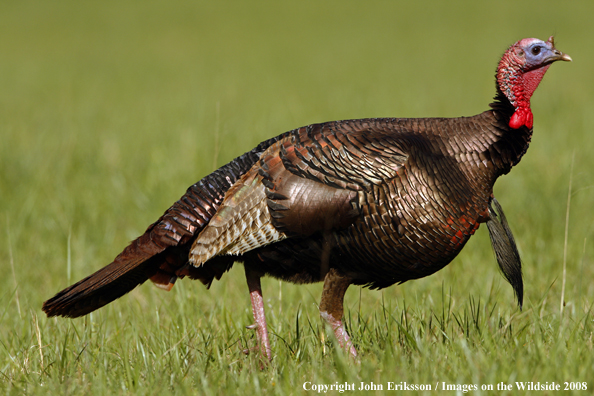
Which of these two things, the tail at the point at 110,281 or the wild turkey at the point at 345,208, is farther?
the tail at the point at 110,281

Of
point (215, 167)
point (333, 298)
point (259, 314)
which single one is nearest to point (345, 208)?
point (333, 298)

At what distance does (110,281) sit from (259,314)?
772mm

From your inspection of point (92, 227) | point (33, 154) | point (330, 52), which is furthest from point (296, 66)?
point (92, 227)

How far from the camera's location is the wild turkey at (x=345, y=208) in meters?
2.92

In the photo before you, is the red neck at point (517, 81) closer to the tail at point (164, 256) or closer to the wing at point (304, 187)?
the wing at point (304, 187)

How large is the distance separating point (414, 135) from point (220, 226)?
1038 millimetres

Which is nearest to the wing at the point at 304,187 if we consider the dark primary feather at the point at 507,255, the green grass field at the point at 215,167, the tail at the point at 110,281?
the tail at the point at 110,281

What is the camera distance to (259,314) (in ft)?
11.0

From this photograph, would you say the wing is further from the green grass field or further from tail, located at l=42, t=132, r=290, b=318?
the green grass field

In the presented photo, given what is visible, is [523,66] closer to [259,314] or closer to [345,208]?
[345,208]

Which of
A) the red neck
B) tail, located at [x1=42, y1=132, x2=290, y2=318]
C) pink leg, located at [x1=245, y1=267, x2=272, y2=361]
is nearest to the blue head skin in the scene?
the red neck

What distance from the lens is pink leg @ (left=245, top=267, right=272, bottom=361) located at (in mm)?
3195

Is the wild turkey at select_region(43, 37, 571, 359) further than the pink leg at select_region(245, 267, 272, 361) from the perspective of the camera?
No

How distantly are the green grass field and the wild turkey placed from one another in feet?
1.03
